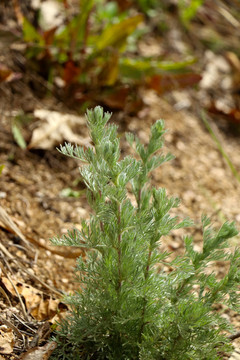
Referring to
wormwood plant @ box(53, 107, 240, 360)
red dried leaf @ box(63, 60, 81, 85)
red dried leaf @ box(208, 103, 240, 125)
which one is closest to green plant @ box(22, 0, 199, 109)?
red dried leaf @ box(63, 60, 81, 85)

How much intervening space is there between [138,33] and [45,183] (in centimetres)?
169

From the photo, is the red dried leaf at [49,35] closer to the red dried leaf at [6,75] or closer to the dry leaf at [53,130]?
the red dried leaf at [6,75]

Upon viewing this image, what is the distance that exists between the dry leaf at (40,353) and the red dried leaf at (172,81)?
2.11 metres

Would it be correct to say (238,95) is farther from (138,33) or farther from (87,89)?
(87,89)

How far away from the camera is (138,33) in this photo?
3785 millimetres

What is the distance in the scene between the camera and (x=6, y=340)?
5.32 feet

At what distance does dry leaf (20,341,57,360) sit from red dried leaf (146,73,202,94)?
6.91ft

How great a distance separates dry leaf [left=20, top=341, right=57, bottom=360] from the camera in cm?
156

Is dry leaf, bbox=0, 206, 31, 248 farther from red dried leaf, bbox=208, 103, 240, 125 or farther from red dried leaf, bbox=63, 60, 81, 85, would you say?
red dried leaf, bbox=208, 103, 240, 125

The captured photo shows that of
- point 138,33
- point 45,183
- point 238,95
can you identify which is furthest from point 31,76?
point 238,95

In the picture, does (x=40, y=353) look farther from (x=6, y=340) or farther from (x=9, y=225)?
(x=9, y=225)

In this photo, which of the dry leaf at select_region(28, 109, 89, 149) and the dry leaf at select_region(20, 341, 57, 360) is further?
the dry leaf at select_region(28, 109, 89, 149)

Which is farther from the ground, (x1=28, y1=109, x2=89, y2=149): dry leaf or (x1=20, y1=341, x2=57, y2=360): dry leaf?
(x1=20, y1=341, x2=57, y2=360): dry leaf

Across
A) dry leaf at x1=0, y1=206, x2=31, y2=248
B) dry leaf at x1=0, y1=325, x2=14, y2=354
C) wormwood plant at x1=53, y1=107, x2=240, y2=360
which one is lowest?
dry leaf at x1=0, y1=206, x2=31, y2=248
